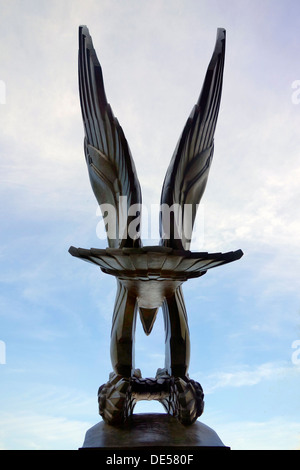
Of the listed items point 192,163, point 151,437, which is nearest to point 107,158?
point 192,163

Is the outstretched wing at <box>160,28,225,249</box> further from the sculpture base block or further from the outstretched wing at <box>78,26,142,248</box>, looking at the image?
the sculpture base block

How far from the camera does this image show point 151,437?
3.23 meters

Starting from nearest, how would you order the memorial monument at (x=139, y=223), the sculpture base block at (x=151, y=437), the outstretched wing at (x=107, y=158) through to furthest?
the sculpture base block at (x=151, y=437), the memorial monument at (x=139, y=223), the outstretched wing at (x=107, y=158)

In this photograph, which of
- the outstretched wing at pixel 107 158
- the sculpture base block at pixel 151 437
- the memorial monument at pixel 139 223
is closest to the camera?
the sculpture base block at pixel 151 437

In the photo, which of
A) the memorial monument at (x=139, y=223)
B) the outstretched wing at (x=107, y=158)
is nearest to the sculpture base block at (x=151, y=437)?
the memorial monument at (x=139, y=223)

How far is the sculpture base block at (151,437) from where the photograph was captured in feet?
10.1

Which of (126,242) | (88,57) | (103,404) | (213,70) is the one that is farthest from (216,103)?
(103,404)

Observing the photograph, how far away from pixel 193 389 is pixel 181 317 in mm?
645

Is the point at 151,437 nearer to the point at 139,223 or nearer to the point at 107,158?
the point at 139,223

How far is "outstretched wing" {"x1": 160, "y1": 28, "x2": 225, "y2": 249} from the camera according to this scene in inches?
146

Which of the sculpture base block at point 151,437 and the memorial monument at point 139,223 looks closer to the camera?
the sculpture base block at point 151,437

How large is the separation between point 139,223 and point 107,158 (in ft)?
2.35

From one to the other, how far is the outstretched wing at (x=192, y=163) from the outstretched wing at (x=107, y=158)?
29cm

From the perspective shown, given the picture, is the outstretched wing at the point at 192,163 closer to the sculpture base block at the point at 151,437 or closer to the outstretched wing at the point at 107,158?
the outstretched wing at the point at 107,158
